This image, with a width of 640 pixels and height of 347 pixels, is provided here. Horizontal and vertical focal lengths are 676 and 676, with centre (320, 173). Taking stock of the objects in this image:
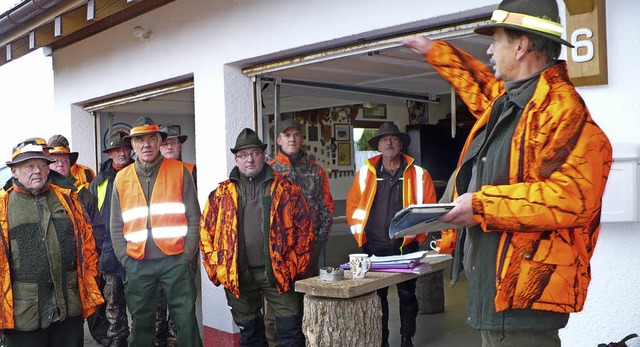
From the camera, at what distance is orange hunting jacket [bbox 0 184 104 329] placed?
4.43 metres

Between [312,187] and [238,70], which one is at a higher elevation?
[238,70]

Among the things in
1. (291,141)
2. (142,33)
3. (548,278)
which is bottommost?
(548,278)

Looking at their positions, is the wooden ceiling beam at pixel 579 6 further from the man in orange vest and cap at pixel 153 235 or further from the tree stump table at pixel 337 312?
the man in orange vest and cap at pixel 153 235

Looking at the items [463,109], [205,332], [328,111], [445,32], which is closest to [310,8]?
[445,32]

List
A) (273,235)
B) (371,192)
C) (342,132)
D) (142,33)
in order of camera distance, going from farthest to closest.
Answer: (342,132) → (142,33) → (371,192) → (273,235)

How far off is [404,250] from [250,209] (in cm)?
170

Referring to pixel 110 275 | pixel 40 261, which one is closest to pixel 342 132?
pixel 110 275

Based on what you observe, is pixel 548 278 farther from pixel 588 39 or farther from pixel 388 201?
pixel 388 201

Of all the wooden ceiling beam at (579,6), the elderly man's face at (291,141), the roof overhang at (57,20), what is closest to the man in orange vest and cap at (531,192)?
the wooden ceiling beam at (579,6)

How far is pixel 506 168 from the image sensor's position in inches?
85.9

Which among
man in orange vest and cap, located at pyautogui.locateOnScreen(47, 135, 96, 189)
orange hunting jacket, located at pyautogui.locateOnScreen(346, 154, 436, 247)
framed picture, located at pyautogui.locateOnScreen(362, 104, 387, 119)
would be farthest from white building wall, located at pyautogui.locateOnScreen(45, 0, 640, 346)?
framed picture, located at pyautogui.locateOnScreen(362, 104, 387, 119)

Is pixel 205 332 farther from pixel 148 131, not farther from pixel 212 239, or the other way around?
pixel 148 131

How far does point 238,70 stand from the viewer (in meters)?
6.17

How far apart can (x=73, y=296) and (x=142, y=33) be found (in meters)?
3.34
